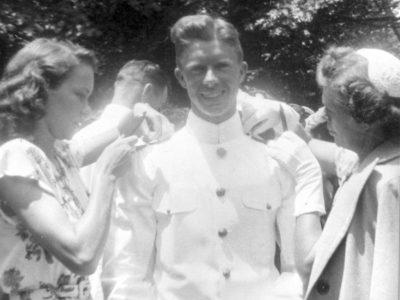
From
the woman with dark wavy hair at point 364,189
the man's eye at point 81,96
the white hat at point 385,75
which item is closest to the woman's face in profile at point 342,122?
the woman with dark wavy hair at point 364,189

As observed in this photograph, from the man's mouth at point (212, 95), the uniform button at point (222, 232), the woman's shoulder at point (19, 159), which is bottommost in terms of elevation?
the uniform button at point (222, 232)

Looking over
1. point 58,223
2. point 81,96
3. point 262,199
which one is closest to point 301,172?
point 262,199

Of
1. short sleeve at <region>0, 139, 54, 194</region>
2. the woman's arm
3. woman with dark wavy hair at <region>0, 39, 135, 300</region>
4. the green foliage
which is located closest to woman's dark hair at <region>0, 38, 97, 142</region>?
woman with dark wavy hair at <region>0, 39, 135, 300</region>

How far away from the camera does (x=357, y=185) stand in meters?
2.62

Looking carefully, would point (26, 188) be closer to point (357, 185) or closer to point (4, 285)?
point (4, 285)

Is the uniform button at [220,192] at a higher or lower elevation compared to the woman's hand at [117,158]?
lower

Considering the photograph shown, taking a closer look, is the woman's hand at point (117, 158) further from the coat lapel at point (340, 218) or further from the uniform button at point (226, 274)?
the coat lapel at point (340, 218)

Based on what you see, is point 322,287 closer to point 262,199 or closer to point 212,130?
point 262,199

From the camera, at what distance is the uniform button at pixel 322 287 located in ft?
8.75

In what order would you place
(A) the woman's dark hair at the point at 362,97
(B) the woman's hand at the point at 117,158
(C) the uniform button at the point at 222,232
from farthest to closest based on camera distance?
(C) the uniform button at the point at 222,232, (B) the woman's hand at the point at 117,158, (A) the woman's dark hair at the point at 362,97

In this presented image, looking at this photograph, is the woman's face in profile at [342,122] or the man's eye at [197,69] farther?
the man's eye at [197,69]

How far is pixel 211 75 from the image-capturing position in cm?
302

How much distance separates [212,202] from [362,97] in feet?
2.55

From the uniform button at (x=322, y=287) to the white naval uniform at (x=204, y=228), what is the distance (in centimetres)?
22
